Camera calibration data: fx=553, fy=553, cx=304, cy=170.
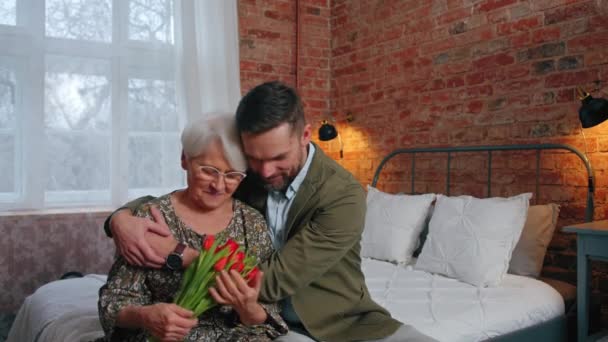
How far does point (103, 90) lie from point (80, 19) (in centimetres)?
51

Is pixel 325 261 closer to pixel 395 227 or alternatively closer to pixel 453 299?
pixel 453 299

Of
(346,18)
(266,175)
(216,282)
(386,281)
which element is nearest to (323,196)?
(266,175)

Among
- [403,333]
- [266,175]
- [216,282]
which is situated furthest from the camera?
[403,333]

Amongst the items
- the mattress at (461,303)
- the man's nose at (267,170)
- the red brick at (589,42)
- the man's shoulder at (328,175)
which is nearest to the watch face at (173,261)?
the man's nose at (267,170)

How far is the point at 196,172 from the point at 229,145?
0.12 m

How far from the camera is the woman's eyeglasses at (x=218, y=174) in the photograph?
1.54m

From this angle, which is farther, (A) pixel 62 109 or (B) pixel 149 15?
(B) pixel 149 15

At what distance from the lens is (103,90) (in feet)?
12.8

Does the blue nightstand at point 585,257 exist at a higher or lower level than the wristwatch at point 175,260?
lower

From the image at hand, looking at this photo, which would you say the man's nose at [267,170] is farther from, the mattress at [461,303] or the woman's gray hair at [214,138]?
the mattress at [461,303]

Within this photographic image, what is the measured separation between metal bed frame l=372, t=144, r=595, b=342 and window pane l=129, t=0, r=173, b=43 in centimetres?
191

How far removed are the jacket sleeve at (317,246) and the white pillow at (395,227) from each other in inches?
62.4

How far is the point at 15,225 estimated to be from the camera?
3.57 metres

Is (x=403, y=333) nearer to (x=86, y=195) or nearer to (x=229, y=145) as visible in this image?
(x=229, y=145)
